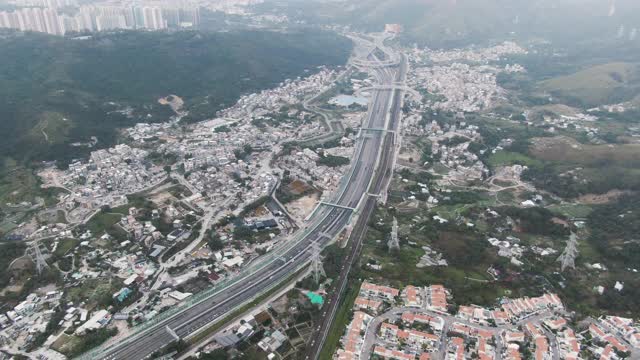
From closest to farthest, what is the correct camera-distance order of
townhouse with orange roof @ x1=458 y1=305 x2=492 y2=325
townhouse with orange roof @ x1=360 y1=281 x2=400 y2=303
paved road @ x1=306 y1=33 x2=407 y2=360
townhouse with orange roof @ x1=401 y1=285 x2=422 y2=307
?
paved road @ x1=306 y1=33 x2=407 y2=360
townhouse with orange roof @ x1=458 y1=305 x2=492 y2=325
townhouse with orange roof @ x1=401 y1=285 x2=422 y2=307
townhouse with orange roof @ x1=360 y1=281 x2=400 y2=303

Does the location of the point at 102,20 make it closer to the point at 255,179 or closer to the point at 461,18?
the point at 255,179

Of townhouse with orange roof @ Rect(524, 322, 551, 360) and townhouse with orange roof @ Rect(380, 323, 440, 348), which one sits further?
townhouse with orange roof @ Rect(380, 323, 440, 348)

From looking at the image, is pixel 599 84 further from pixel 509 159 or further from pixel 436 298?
pixel 436 298

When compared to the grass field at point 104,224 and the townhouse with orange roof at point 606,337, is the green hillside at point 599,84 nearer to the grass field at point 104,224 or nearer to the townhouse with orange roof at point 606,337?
the townhouse with orange roof at point 606,337

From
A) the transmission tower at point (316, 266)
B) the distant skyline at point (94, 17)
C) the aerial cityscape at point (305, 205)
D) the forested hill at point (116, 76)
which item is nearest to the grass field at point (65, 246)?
the aerial cityscape at point (305, 205)

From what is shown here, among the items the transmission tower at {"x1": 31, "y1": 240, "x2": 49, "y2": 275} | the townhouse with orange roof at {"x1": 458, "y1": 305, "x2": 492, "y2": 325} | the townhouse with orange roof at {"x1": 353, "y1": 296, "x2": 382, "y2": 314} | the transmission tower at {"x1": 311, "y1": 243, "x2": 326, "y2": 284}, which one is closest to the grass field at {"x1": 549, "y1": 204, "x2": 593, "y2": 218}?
the townhouse with orange roof at {"x1": 458, "y1": 305, "x2": 492, "y2": 325}

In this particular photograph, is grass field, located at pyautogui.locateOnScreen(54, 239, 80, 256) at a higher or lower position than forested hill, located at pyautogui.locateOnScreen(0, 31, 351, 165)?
lower

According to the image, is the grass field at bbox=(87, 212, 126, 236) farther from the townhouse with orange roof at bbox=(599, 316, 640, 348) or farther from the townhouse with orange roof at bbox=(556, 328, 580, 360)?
the townhouse with orange roof at bbox=(599, 316, 640, 348)

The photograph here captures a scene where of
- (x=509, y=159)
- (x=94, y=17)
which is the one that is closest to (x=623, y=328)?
(x=509, y=159)
